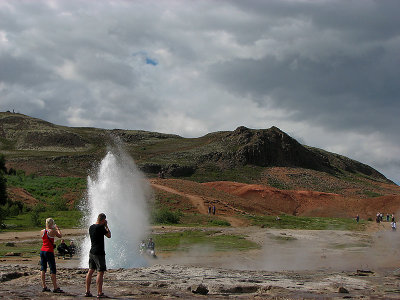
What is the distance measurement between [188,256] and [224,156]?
7048 cm

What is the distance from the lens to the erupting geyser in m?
16.0

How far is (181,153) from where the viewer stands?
3780 inches

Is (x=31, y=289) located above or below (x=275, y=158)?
below

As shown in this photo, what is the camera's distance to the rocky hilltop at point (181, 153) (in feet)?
279

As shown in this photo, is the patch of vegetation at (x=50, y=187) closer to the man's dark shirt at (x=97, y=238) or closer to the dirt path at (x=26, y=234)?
the dirt path at (x=26, y=234)

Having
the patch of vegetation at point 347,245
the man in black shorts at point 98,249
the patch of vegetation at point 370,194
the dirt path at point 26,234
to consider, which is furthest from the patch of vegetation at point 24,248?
the patch of vegetation at point 370,194

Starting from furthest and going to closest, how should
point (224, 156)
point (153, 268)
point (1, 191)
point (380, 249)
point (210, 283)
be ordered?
point (224, 156) < point (1, 191) < point (380, 249) < point (153, 268) < point (210, 283)

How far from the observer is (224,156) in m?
91.0

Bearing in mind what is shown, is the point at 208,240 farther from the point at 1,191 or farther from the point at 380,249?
the point at 1,191

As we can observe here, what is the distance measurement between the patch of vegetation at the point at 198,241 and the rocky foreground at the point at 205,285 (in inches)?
384

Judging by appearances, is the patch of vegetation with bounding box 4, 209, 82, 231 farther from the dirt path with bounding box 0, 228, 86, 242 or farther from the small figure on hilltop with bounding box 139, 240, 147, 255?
the small figure on hilltop with bounding box 139, 240, 147, 255

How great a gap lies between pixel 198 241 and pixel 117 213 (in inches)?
374

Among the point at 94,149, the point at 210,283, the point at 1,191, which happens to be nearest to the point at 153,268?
the point at 210,283

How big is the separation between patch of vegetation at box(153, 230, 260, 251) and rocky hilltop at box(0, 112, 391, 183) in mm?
50505
